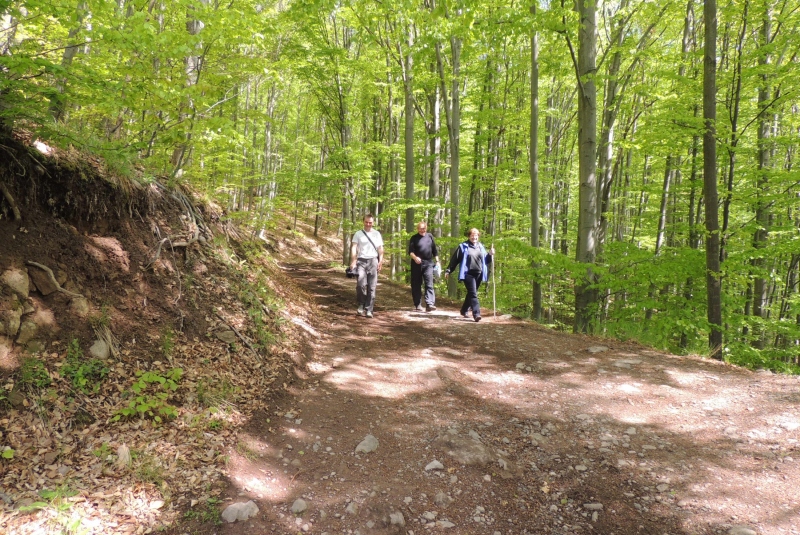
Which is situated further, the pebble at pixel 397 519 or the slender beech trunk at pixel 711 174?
the slender beech trunk at pixel 711 174

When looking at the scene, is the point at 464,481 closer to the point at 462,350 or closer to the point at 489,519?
the point at 489,519

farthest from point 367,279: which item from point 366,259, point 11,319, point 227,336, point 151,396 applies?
point 11,319

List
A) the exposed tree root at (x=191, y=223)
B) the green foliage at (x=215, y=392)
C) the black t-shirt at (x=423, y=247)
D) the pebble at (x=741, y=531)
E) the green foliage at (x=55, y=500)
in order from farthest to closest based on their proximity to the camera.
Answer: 1. the black t-shirt at (x=423, y=247)
2. the exposed tree root at (x=191, y=223)
3. the green foliage at (x=215, y=392)
4. the pebble at (x=741, y=531)
5. the green foliage at (x=55, y=500)

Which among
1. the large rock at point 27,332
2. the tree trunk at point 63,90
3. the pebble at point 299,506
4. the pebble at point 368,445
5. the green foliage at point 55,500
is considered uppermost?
the tree trunk at point 63,90

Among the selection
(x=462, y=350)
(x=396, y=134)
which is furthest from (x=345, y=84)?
(x=462, y=350)

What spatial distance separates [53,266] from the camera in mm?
3615

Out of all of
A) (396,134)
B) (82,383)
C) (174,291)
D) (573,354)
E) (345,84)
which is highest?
(345,84)

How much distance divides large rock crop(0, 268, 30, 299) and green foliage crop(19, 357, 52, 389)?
618 mm

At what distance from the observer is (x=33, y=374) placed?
296 centimetres

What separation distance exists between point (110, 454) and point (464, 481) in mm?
2677

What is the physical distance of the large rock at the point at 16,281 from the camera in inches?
126

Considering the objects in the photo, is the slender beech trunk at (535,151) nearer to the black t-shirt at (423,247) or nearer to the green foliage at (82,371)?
the black t-shirt at (423,247)

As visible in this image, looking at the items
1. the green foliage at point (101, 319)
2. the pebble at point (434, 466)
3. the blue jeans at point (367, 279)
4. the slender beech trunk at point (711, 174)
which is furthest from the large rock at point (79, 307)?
the slender beech trunk at point (711, 174)

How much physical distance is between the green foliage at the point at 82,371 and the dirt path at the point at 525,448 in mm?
1301
